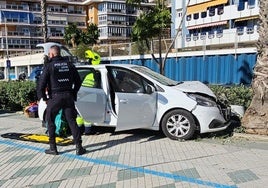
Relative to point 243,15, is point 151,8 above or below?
below

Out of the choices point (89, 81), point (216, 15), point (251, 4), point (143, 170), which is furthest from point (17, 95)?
point (216, 15)

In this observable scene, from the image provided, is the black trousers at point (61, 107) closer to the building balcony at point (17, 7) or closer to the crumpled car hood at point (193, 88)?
the crumpled car hood at point (193, 88)

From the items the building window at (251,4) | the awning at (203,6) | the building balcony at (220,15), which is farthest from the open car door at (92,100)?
the awning at (203,6)

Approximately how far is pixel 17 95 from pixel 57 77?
606cm

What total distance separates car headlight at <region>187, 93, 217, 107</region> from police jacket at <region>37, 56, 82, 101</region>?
8.13 ft

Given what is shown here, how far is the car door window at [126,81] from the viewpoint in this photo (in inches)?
276

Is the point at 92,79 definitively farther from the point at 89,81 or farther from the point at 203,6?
the point at 203,6

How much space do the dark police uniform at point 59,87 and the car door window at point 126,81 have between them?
131 centimetres

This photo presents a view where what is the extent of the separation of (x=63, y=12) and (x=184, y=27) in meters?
40.8

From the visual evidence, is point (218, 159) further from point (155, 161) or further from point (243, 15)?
point (243, 15)

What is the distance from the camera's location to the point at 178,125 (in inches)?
269

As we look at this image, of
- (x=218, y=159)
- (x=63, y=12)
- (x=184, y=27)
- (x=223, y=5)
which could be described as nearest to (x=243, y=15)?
(x=223, y=5)

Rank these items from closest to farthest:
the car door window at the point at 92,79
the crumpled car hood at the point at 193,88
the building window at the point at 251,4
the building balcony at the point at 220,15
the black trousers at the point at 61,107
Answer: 1. the black trousers at the point at 61,107
2. the crumpled car hood at the point at 193,88
3. the car door window at the point at 92,79
4. the building balcony at the point at 220,15
5. the building window at the point at 251,4

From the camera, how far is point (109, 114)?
7148 mm
